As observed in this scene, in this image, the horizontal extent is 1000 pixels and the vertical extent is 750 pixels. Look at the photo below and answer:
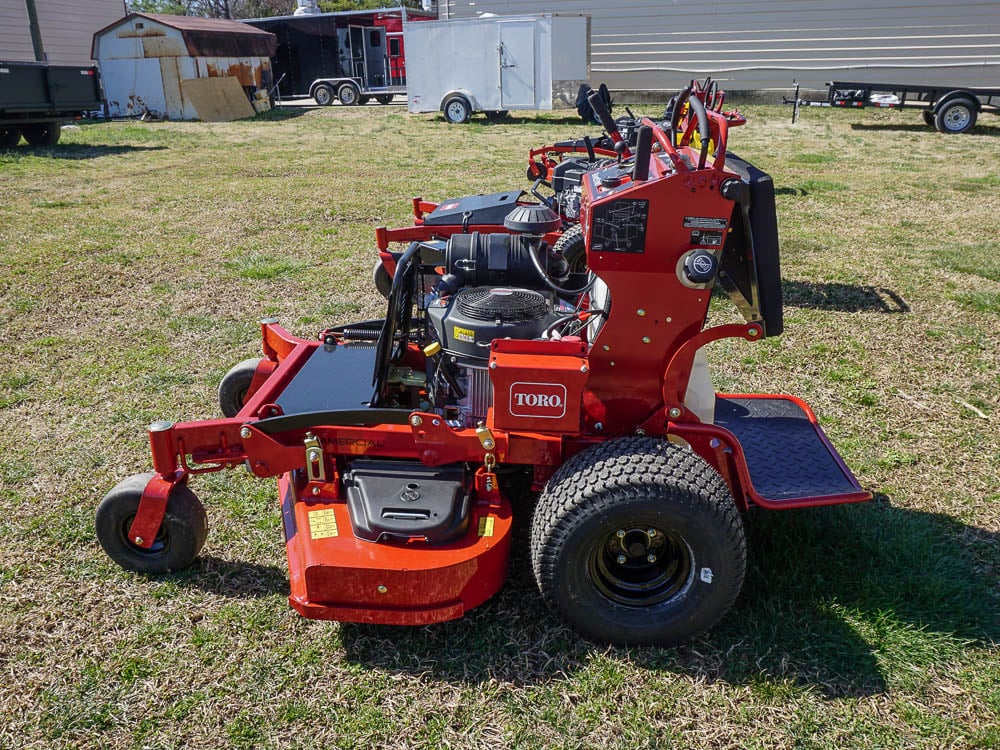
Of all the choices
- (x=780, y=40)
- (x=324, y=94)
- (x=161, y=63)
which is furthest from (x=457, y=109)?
(x=780, y=40)

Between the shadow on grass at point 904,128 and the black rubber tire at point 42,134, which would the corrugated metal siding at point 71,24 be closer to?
the black rubber tire at point 42,134

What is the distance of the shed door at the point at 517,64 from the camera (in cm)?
1992

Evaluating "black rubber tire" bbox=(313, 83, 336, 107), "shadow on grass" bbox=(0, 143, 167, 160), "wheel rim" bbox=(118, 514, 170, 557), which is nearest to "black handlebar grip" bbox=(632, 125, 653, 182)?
"wheel rim" bbox=(118, 514, 170, 557)

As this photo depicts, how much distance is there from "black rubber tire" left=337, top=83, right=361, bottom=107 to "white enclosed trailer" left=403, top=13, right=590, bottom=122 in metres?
6.72

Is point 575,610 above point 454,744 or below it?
above

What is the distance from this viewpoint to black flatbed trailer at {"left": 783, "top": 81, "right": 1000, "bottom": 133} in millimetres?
17641

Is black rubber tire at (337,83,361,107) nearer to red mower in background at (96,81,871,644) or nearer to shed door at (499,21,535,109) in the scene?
shed door at (499,21,535,109)

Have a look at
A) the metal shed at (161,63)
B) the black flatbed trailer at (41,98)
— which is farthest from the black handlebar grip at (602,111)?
the metal shed at (161,63)

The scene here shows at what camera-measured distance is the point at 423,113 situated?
73.7 feet

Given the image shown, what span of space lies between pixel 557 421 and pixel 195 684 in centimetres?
165

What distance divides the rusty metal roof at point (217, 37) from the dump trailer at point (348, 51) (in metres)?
2.14

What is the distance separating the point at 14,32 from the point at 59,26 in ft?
6.78

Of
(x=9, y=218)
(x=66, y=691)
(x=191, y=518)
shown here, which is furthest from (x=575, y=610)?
(x=9, y=218)

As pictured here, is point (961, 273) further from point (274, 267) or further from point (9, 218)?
point (9, 218)
